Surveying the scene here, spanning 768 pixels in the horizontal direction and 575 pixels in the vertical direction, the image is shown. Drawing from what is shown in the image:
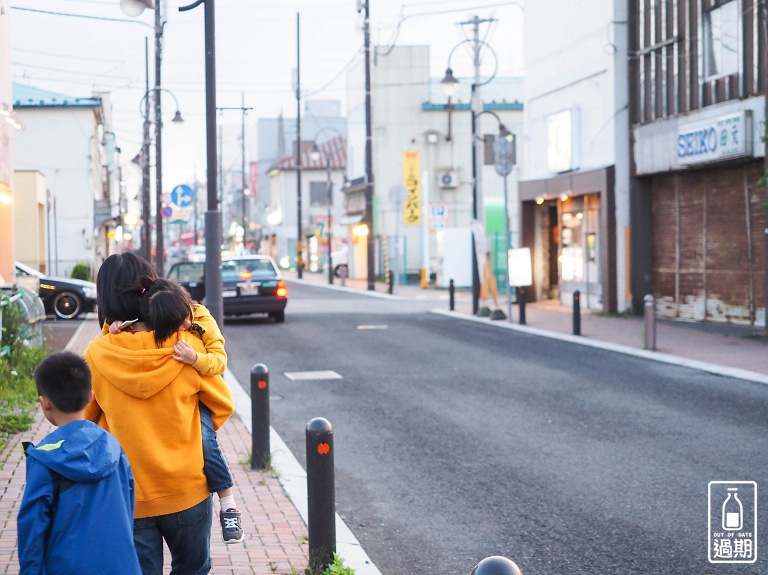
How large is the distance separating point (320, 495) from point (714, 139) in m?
16.5

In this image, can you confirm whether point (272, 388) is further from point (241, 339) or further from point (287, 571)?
point (287, 571)

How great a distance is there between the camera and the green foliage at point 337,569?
5.37 m

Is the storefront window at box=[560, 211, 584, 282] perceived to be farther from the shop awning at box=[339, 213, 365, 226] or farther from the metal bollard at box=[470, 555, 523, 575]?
the shop awning at box=[339, 213, 365, 226]

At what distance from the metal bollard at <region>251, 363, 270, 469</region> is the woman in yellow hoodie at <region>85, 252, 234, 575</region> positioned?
424 centimetres

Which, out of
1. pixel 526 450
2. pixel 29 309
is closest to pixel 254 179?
pixel 29 309

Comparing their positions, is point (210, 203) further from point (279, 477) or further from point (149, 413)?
point (149, 413)

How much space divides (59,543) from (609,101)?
75.7 ft

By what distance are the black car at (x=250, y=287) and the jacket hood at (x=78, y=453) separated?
18.9 metres

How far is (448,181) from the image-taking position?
168ft

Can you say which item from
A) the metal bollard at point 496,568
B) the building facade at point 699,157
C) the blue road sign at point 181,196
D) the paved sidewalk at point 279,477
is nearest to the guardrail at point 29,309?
the paved sidewalk at point 279,477

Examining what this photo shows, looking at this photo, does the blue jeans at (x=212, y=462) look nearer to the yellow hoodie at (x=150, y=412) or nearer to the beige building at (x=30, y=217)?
the yellow hoodie at (x=150, y=412)

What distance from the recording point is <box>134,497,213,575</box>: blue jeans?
3.77 meters

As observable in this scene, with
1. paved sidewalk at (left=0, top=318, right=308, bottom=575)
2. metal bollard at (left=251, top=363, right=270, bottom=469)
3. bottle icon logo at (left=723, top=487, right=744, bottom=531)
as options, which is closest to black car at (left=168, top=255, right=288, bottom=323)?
paved sidewalk at (left=0, top=318, right=308, bottom=575)

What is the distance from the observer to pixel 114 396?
3779 mm
